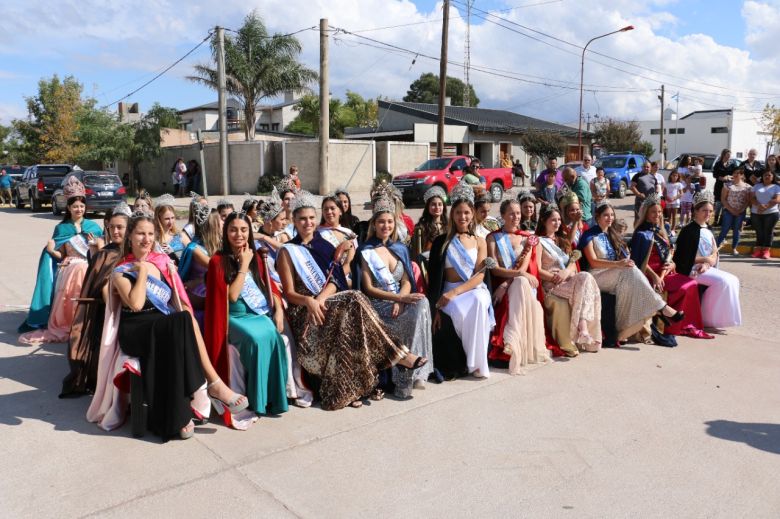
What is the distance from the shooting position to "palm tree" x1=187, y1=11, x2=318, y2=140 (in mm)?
31000

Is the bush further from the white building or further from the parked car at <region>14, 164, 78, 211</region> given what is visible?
the white building

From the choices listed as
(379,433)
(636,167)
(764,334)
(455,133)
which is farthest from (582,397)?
(455,133)

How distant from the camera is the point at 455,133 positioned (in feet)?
122

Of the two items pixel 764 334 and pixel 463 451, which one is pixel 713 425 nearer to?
pixel 463 451

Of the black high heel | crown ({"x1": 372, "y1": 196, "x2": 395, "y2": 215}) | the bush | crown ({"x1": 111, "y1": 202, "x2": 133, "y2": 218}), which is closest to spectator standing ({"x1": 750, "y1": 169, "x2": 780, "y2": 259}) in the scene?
the black high heel

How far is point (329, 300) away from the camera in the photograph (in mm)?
5203

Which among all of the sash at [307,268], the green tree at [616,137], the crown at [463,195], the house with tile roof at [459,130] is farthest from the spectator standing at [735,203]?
the green tree at [616,137]

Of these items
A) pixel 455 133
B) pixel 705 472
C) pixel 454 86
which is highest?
pixel 454 86

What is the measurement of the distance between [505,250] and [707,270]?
110 inches

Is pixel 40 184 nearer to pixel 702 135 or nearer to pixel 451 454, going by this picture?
pixel 451 454

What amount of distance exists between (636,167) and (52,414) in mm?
25179

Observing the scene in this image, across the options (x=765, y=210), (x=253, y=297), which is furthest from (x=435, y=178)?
(x=253, y=297)

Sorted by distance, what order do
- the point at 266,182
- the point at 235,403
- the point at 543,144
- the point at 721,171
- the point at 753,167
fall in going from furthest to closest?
the point at 543,144, the point at 266,182, the point at 721,171, the point at 753,167, the point at 235,403

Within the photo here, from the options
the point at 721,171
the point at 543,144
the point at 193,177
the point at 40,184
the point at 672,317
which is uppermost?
the point at 543,144
